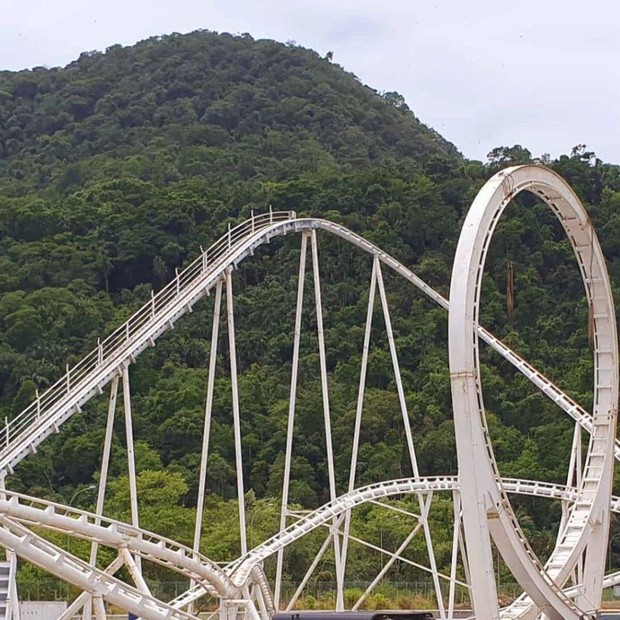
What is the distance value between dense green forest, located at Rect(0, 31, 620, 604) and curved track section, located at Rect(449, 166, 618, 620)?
2473cm

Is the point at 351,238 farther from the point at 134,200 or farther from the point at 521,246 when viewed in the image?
the point at 134,200

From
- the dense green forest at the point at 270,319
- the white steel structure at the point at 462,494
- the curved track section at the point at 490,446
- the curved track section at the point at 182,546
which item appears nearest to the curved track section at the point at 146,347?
the white steel structure at the point at 462,494

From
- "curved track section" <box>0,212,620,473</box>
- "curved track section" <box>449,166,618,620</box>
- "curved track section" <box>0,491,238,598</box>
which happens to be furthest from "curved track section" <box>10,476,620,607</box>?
"curved track section" <box>449,166,618,620</box>

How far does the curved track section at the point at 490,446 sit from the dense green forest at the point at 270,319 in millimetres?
24728

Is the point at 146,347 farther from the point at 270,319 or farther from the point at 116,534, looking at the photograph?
the point at 270,319

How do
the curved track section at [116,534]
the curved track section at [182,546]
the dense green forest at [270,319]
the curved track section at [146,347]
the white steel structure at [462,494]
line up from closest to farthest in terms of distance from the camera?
the curved track section at [116,534] < the curved track section at [182,546] < the white steel structure at [462,494] < the curved track section at [146,347] < the dense green forest at [270,319]

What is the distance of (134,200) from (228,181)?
11.6m

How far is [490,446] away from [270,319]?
42.8m

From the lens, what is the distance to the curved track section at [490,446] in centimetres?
1925

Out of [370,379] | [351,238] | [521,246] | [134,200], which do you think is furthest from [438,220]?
[351,238]

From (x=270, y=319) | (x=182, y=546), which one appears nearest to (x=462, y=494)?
(x=182, y=546)

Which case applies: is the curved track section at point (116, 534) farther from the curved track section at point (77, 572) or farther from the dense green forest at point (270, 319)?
the dense green forest at point (270, 319)

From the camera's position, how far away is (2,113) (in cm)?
10919

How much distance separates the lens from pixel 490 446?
66.6 feet
